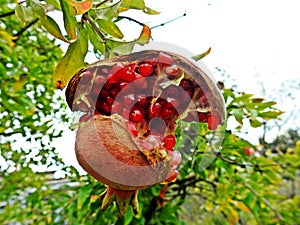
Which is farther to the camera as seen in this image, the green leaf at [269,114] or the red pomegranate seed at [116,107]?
the green leaf at [269,114]

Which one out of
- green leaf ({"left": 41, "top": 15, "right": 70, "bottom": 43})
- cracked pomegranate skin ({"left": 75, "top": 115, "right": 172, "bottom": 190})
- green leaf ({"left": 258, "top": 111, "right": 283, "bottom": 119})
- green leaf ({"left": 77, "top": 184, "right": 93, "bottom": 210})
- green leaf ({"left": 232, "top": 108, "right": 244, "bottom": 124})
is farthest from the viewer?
green leaf ({"left": 77, "top": 184, "right": 93, "bottom": 210})

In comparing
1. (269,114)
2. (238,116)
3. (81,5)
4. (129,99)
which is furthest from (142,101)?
(269,114)

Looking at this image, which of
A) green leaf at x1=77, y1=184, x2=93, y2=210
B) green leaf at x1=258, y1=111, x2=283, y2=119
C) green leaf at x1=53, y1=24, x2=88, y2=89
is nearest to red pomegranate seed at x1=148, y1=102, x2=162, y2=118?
green leaf at x1=53, y1=24, x2=88, y2=89

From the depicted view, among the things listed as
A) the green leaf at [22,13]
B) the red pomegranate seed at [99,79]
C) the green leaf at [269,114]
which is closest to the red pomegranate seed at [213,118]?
the red pomegranate seed at [99,79]

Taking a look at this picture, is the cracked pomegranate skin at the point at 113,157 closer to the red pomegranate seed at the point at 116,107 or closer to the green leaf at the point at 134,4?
the red pomegranate seed at the point at 116,107

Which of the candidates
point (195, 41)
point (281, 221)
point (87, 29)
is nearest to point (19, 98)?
point (195, 41)

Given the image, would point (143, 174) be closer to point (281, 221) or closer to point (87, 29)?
point (87, 29)

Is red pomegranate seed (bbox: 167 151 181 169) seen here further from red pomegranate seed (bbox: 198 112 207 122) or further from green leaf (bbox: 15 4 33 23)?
green leaf (bbox: 15 4 33 23)
